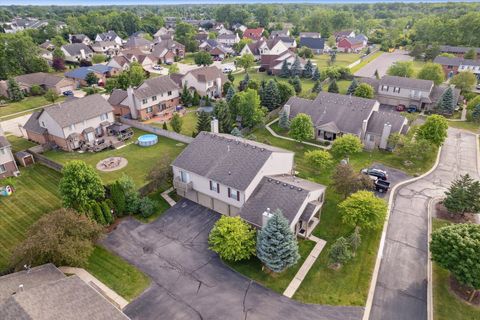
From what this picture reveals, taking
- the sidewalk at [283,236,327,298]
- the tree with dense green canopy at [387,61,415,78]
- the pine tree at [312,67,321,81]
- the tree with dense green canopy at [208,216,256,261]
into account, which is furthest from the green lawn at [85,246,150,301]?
the tree with dense green canopy at [387,61,415,78]

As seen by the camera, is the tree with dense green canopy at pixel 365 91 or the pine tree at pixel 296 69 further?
the pine tree at pixel 296 69

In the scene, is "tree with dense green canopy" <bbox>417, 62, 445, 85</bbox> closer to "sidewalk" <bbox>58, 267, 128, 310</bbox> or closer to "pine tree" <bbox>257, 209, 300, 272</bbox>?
"pine tree" <bbox>257, 209, 300, 272</bbox>

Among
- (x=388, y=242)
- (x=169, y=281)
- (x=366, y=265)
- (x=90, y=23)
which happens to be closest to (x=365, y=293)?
(x=366, y=265)

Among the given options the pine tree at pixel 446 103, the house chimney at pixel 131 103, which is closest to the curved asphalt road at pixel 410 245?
the pine tree at pixel 446 103

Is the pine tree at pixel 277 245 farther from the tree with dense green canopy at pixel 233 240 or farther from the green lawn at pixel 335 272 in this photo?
the green lawn at pixel 335 272

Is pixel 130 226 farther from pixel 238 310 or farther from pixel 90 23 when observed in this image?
pixel 90 23

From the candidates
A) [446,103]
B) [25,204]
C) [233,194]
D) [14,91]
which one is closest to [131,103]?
[25,204]

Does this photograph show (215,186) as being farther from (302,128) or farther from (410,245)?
(302,128)
